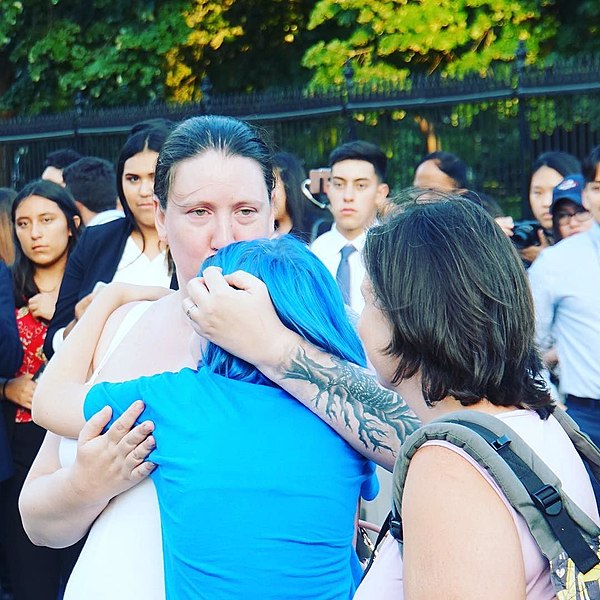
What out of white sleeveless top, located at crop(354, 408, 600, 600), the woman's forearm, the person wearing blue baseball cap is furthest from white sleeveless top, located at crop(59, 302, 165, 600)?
the person wearing blue baseball cap

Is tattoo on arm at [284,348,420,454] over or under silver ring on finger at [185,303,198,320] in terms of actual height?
under

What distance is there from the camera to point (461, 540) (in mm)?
1593

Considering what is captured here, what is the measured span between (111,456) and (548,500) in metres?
0.81

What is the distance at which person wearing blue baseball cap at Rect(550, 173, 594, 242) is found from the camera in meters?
6.00

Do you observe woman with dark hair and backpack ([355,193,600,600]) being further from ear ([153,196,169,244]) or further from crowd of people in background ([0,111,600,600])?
ear ([153,196,169,244])

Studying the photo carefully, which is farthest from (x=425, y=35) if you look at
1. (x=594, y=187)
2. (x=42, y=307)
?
(x=42, y=307)

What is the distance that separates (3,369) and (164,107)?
7.16m

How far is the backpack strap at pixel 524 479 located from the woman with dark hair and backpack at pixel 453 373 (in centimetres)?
2

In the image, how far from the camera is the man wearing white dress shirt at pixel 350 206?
6.01 metres

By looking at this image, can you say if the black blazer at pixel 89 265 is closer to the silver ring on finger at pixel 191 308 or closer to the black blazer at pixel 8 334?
the black blazer at pixel 8 334

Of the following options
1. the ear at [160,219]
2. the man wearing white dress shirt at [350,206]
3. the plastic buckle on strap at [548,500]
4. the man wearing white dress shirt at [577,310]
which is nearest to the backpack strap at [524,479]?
the plastic buckle on strap at [548,500]

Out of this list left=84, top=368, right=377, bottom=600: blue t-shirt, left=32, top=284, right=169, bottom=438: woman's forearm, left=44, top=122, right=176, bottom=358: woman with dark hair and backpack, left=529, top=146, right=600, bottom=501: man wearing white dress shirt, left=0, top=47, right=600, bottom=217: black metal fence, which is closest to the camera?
left=84, top=368, right=377, bottom=600: blue t-shirt

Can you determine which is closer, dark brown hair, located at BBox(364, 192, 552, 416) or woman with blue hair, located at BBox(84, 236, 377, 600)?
dark brown hair, located at BBox(364, 192, 552, 416)

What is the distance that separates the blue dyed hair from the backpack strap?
407 mm
